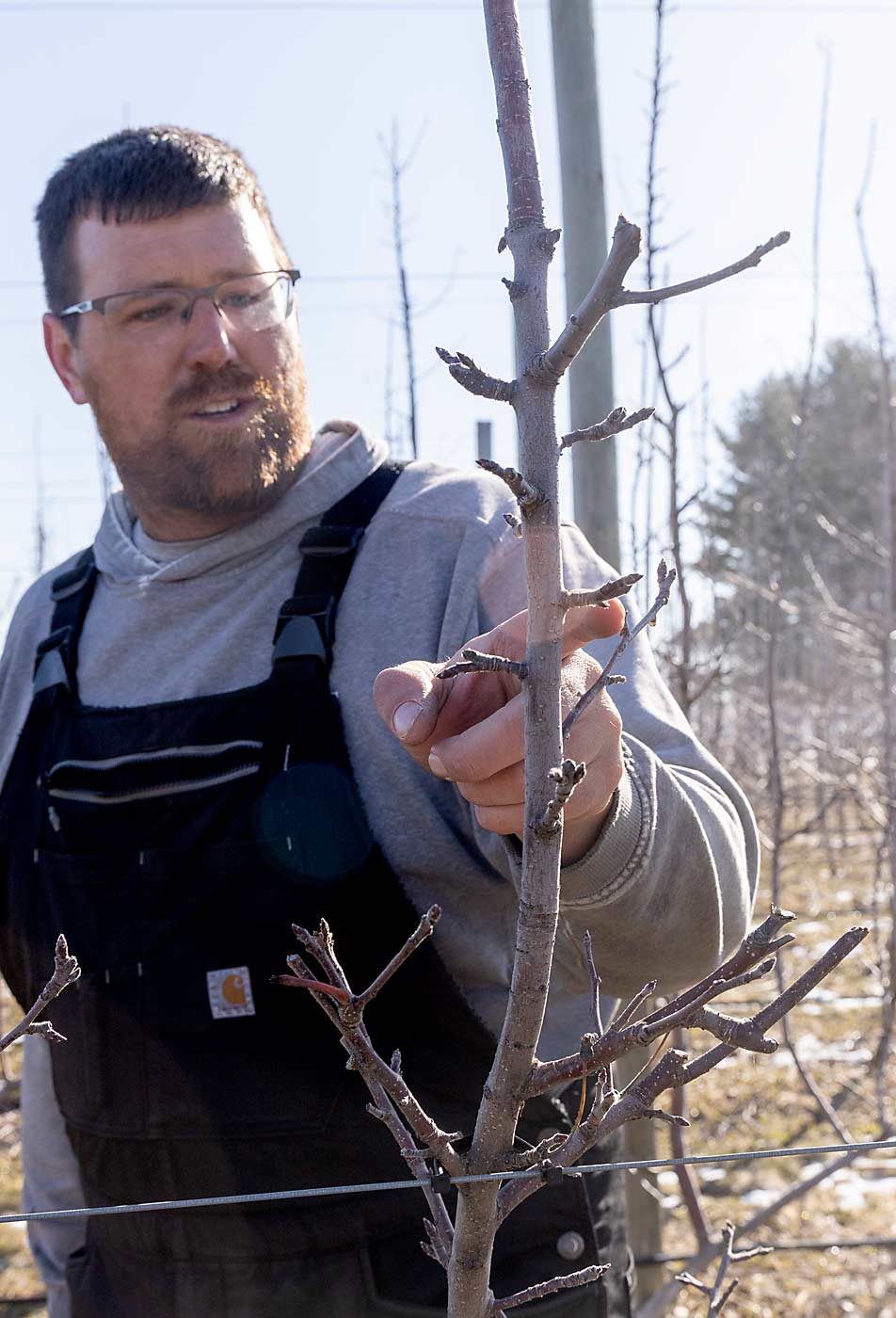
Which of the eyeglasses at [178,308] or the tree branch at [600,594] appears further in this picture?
the eyeglasses at [178,308]

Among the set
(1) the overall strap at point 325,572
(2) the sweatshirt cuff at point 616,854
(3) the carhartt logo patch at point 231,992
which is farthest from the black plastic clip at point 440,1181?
(1) the overall strap at point 325,572

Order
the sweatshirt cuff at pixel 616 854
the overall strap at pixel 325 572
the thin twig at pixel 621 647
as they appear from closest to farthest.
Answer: the thin twig at pixel 621 647, the sweatshirt cuff at pixel 616 854, the overall strap at pixel 325 572

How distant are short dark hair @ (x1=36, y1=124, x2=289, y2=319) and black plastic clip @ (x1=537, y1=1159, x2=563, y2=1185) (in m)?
1.72

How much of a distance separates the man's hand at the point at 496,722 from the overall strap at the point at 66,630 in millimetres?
1090

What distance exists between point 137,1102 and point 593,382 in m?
1.82

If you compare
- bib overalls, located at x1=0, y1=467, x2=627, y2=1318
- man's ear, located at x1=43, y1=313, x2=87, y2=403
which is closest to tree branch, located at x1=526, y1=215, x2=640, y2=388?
bib overalls, located at x1=0, y1=467, x2=627, y2=1318

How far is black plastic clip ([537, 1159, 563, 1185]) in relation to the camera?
2.60 ft

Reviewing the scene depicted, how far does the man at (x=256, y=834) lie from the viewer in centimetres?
156

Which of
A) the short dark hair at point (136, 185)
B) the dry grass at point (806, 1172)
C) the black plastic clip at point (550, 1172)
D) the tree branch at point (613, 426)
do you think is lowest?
the dry grass at point (806, 1172)

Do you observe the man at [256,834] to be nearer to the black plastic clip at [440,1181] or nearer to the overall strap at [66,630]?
the overall strap at [66,630]

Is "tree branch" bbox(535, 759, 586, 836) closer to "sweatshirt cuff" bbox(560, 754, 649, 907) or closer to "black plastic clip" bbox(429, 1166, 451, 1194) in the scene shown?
"black plastic clip" bbox(429, 1166, 451, 1194)

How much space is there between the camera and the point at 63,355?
2.23 metres

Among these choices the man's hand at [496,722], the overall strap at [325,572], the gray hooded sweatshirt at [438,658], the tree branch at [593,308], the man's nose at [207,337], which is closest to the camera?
the tree branch at [593,308]

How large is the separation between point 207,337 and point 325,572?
48 cm
